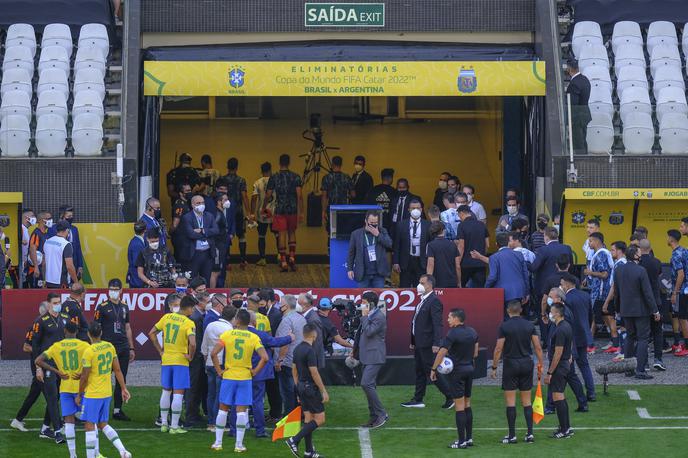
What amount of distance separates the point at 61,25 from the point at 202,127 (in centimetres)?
409

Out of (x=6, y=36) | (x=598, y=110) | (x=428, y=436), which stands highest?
(x=6, y=36)

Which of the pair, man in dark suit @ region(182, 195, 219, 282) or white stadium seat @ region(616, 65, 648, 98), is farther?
white stadium seat @ region(616, 65, 648, 98)

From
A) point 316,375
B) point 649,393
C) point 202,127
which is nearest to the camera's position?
point 316,375

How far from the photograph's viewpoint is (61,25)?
25422mm

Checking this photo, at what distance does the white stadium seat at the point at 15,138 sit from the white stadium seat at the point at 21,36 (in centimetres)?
233

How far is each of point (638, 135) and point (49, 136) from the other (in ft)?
32.3

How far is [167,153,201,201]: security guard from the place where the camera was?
25.0 meters

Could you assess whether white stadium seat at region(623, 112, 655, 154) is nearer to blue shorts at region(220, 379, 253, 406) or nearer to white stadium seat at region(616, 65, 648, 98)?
white stadium seat at region(616, 65, 648, 98)

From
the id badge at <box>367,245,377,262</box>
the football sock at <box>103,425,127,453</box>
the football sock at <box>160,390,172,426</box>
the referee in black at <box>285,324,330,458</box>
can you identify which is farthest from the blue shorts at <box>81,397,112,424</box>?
the id badge at <box>367,245,377,262</box>

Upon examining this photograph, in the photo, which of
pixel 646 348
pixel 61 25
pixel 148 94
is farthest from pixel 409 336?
pixel 61 25

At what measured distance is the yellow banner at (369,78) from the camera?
922 inches

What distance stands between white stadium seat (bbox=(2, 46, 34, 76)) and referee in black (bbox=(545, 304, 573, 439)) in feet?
40.6

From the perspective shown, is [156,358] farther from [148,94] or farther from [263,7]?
[263,7]

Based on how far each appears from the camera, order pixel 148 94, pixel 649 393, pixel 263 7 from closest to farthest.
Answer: pixel 649 393 → pixel 148 94 → pixel 263 7
